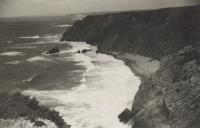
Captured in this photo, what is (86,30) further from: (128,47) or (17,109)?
(17,109)

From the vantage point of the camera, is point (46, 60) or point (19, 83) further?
point (46, 60)

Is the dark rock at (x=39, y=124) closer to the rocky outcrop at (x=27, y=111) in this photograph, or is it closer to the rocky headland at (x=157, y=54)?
the rocky outcrop at (x=27, y=111)

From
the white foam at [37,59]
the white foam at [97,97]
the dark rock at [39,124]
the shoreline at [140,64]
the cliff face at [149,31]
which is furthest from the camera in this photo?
the white foam at [37,59]

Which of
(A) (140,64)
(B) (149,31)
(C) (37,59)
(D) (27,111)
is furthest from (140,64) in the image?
(D) (27,111)

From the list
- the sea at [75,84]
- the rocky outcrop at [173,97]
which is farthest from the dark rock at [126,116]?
the sea at [75,84]

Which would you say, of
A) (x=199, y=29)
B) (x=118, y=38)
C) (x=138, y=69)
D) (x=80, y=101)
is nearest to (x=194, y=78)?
(x=80, y=101)

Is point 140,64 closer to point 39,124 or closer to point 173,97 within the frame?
point 39,124

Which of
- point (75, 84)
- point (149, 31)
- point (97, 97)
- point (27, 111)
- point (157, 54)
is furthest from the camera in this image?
point (149, 31)
